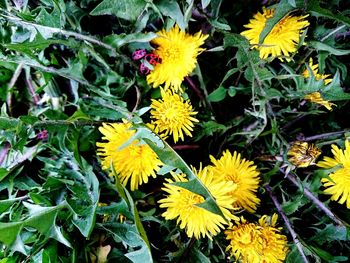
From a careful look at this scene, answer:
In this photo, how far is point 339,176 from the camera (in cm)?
81

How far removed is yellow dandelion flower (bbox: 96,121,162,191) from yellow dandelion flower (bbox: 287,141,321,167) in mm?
223

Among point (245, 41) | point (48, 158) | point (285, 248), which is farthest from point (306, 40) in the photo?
point (48, 158)

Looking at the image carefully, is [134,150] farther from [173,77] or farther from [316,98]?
[316,98]

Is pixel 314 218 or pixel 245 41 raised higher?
pixel 245 41

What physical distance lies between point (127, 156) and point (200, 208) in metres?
0.16

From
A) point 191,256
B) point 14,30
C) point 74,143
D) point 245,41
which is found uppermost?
point 245,41

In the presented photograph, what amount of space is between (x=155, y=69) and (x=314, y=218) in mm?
406

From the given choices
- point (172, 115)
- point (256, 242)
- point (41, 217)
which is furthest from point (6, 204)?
point (256, 242)

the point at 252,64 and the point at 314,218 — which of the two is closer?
the point at 252,64

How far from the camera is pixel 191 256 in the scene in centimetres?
83

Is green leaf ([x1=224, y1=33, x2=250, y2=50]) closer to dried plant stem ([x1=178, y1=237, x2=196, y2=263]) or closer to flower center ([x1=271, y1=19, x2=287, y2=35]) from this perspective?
flower center ([x1=271, y1=19, x2=287, y2=35])

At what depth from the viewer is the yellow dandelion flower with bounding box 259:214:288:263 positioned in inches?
30.8

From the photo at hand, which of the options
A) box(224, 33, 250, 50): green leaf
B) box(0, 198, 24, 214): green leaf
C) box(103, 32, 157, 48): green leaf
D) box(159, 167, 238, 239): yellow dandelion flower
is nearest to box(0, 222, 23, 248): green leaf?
box(0, 198, 24, 214): green leaf

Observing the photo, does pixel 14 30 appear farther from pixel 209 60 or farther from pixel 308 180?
pixel 308 180
